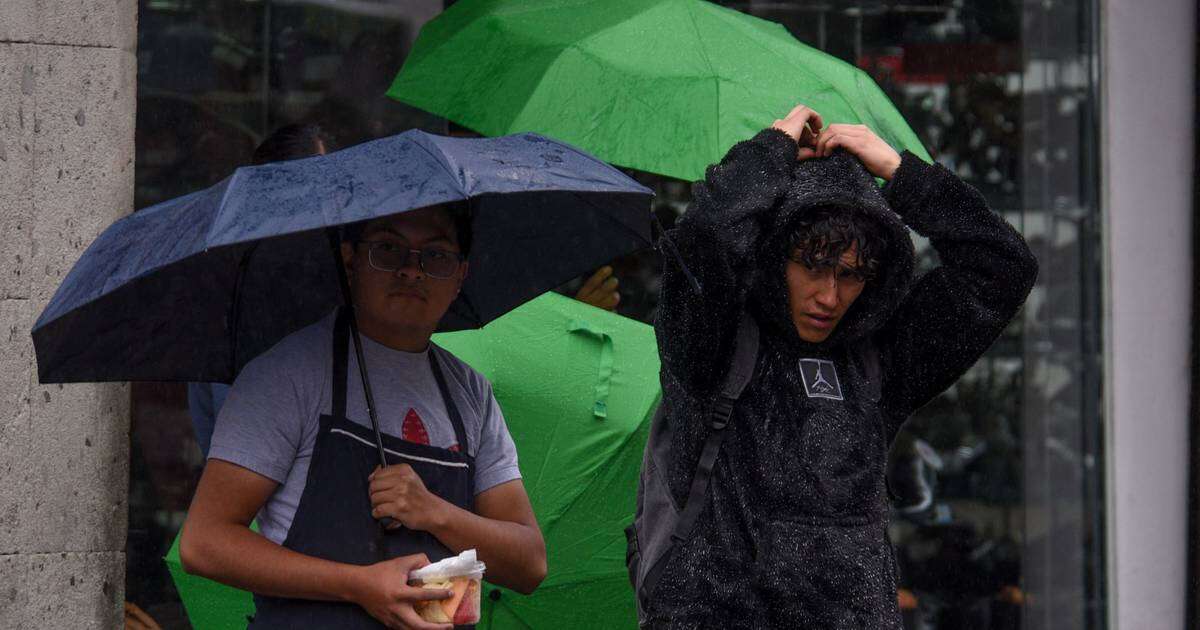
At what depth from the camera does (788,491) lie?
3.29m

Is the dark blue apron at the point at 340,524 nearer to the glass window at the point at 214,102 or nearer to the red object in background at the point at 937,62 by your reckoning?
the glass window at the point at 214,102

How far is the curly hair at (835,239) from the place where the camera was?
3332mm

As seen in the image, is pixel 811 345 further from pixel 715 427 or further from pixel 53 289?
pixel 53 289

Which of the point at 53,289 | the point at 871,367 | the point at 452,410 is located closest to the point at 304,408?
the point at 452,410

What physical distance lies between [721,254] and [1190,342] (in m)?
3.83

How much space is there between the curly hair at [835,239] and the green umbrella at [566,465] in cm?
83

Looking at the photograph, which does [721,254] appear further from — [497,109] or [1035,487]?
[1035,487]

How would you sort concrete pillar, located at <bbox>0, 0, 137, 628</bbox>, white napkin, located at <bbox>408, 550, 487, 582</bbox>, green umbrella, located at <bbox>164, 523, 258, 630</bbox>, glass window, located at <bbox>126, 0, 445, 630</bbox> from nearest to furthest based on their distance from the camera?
white napkin, located at <bbox>408, 550, 487, 582</bbox>
green umbrella, located at <bbox>164, 523, 258, 630</bbox>
concrete pillar, located at <bbox>0, 0, 137, 628</bbox>
glass window, located at <bbox>126, 0, 445, 630</bbox>

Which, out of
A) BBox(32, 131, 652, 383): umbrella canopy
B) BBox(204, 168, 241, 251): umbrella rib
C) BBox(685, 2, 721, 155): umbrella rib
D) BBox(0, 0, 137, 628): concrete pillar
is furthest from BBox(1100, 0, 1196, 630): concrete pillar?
BBox(204, 168, 241, 251): umbrella rib

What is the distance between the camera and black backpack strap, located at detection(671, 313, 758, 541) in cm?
332

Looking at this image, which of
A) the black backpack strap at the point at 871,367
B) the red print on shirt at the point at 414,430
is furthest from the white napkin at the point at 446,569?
the black backpack strap at the point at 871,367

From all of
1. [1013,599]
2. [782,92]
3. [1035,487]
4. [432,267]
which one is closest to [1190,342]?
[1035,487]

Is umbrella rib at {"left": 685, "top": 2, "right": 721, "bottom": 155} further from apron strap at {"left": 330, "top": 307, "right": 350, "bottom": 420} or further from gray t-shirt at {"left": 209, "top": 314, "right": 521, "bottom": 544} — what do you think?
apron strap at {"left": 330, "top": 307, "right": 350, "bottom": 420}

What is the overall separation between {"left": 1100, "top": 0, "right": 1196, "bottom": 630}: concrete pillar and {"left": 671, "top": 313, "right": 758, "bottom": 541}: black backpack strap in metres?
3.62
